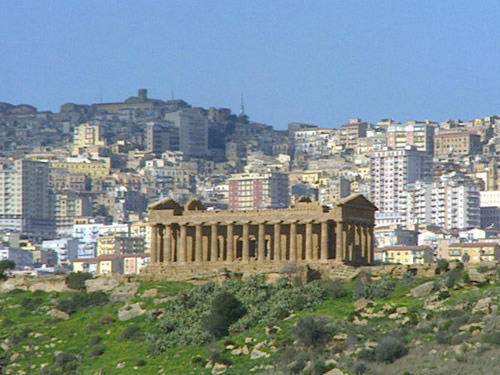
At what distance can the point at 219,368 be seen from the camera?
11162cm

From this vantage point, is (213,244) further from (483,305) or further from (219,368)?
(483,305)

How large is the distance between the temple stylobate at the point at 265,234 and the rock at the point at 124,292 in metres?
5.53

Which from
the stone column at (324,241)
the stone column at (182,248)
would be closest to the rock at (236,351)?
the stone column at (324,241)

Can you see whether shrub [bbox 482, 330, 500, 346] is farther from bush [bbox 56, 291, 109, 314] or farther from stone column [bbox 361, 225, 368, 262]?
bush [bbox 56, 291, 109, 314]

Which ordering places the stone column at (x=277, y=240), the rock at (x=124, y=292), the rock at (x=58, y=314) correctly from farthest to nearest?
1. the stone column at (x=277, y=240)
2. the rock at (x=124, y=292)
3. the rock at (x=58, y=314)

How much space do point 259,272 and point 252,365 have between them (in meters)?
20.3

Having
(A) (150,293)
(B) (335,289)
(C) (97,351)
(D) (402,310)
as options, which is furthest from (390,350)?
(A) (150,293)

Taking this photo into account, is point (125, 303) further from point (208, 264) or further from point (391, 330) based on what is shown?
point (391, 330)

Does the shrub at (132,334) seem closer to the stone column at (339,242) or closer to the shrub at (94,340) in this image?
the shrub at (94,340)

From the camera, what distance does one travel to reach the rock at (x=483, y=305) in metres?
112

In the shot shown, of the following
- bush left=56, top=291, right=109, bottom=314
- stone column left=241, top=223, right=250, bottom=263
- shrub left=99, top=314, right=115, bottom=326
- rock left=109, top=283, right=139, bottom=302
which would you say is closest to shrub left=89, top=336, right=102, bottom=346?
shrub left=99, top=314, right=115, bottom=326

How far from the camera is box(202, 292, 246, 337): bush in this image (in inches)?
4697

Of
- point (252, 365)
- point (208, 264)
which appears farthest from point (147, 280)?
point (252, 365)

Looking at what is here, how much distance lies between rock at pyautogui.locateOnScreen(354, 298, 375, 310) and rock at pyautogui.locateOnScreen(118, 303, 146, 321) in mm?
14516
